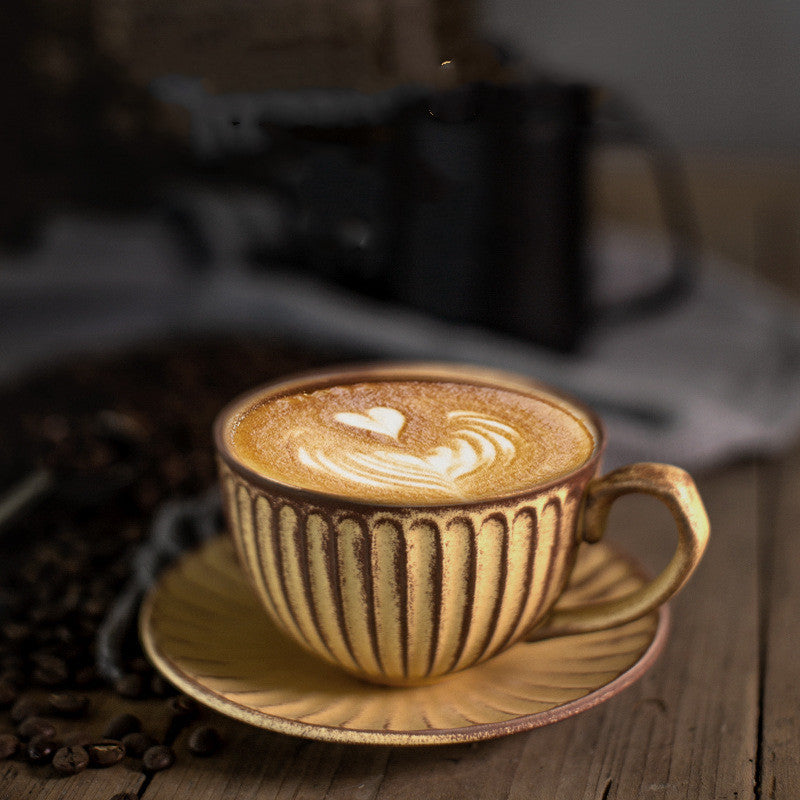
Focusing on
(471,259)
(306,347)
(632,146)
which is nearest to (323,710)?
(471,259)

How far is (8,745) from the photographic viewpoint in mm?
503

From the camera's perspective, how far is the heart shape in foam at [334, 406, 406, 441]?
1.85ft

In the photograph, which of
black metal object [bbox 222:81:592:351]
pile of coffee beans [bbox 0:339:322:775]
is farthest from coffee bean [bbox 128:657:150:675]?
black metal object [bbox 222:81:592:351]

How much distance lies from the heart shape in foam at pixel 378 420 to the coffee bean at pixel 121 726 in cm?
22

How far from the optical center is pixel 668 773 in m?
0.49

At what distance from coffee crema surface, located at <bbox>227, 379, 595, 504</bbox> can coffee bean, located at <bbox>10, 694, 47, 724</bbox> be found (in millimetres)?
203

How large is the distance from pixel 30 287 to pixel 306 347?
0.43m

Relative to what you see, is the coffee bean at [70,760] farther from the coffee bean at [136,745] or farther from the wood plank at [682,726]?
the wood plank at [682,726]

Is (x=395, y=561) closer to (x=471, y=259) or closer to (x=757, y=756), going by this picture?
(x=757, y=756)

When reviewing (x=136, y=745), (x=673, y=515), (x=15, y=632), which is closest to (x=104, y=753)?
(x=136, y=745)

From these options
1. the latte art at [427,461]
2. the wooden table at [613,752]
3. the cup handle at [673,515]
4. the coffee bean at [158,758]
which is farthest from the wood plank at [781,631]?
the coffee bean at [158,758]

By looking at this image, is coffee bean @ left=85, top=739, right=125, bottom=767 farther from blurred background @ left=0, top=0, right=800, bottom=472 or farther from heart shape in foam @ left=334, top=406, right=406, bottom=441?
blurred background @ left=0, top=0, right=800, bottom=472

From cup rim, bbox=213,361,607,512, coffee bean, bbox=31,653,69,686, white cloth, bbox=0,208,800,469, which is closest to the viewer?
cup rim, bbox=213,361,607,512

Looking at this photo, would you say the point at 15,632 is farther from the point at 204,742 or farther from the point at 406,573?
the point at 406,573
